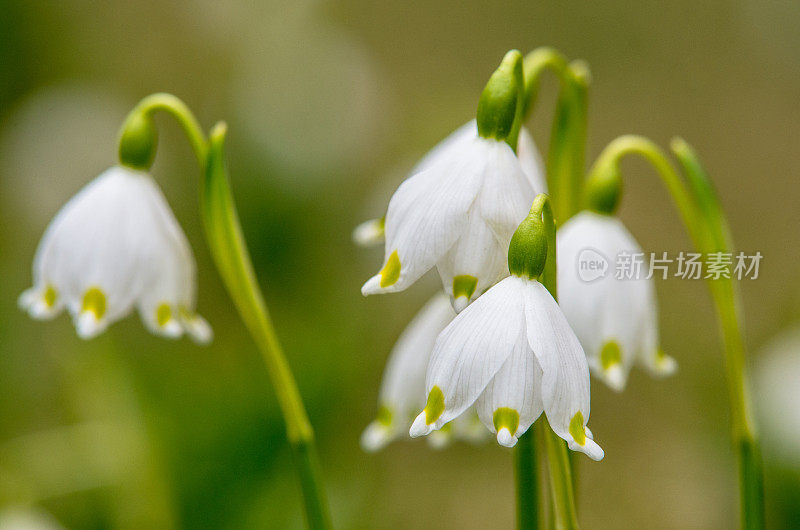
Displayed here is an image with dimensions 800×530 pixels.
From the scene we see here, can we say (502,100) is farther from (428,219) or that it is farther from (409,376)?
(409,376)

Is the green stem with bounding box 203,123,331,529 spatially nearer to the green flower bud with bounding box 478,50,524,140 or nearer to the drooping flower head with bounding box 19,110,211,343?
the drooping flower head with bounding box 19,110,211,343

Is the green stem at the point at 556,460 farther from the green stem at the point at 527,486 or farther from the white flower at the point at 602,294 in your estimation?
the white flower at the point at 602,294

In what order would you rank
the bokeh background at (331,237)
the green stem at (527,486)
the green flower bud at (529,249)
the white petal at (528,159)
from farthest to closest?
the bokeh background at (331,237) → the white petal at (528,159) → the green stem at (527,486) → the green flower bud at (529,249)

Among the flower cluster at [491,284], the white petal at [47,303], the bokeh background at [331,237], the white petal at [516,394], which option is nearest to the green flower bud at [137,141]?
the white petal at [47,303]

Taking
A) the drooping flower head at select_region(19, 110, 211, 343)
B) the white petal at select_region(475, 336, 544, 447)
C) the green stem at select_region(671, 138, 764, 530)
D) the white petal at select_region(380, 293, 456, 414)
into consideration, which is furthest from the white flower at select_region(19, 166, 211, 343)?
the green stem at select_region(671, 138, 764, 530)

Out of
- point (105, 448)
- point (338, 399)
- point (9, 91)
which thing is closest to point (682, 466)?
point (338, 399)
